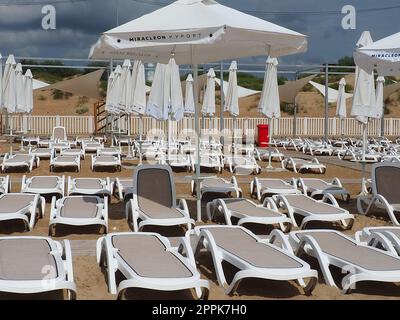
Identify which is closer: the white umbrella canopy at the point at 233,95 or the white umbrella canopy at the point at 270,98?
→ the white umbrella canopy at the point at 270,98

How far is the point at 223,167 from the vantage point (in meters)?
12.6

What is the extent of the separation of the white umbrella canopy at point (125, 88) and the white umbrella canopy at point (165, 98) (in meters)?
2.34

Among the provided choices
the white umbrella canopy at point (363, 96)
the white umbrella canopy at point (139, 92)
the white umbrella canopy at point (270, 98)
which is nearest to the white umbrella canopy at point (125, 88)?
the white umbrella canopy at point (139, 92)

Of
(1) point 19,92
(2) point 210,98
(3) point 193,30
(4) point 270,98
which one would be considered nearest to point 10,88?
(1) point 19,92

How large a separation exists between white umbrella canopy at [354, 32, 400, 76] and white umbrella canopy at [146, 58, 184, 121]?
4412mm

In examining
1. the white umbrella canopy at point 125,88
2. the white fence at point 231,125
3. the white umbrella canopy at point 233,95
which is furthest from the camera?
the white fence at point 231,125

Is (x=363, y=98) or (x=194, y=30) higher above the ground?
(x=194, y=30)

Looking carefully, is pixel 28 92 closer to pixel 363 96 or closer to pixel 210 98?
pixel 210 98

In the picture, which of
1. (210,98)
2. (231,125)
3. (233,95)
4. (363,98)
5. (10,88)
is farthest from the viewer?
(231,125)

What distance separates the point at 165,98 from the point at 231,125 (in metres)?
15.6

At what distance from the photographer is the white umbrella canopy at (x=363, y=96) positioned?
30.1 feet

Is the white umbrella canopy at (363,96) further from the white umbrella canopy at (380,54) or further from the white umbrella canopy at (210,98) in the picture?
the white umbrella canopy at (210,98)

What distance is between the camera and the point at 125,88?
50.7 feet
